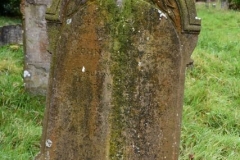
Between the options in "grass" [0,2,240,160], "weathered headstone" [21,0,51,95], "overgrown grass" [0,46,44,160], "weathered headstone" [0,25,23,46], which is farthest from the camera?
"weathered headstone" [0,25,23,46]

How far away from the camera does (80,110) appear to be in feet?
8.91

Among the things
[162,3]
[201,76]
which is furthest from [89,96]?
[201,76]

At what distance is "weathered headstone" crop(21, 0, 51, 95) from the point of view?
18.9 ft

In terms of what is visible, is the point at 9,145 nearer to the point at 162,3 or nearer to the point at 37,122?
the point at 37,122

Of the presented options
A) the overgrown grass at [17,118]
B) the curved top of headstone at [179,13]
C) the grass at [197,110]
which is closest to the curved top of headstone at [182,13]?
the curved top of headstone at [179,13]

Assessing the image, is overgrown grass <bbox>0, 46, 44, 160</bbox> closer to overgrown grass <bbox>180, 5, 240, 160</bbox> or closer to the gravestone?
overgrown grass <bbox>180, 5, 240, 160</bbox>

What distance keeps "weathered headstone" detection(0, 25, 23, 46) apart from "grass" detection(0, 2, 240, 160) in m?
0.72

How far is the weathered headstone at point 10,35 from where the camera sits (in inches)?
364

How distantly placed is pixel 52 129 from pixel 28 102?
119 inches

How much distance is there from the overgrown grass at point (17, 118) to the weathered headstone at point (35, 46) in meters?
0.18

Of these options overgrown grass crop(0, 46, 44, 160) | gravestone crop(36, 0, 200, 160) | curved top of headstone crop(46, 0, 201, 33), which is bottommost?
overgrown grass crop(0, 46, 44, 160)

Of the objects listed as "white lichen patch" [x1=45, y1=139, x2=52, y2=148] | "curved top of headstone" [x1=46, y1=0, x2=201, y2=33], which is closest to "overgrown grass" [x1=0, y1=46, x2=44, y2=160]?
"white lichen patch" [x1=45, y1=139, x2=52, y2=148]

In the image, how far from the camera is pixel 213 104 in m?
5.98

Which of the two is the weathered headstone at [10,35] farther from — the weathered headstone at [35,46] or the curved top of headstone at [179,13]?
the curved top of headstone at [179,13]
